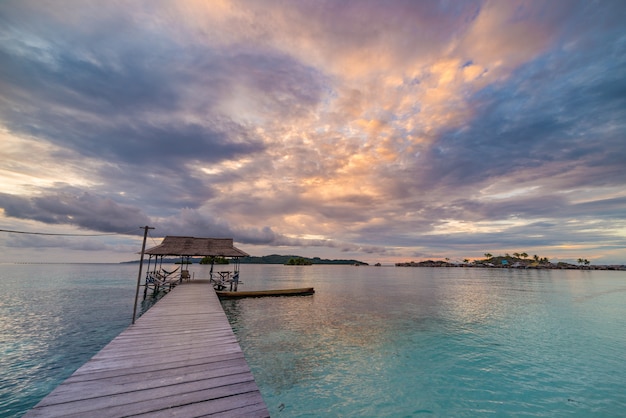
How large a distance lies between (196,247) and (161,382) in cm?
2900

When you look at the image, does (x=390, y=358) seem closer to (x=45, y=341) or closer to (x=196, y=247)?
(x=45, y=341)

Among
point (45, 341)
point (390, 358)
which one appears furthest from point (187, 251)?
point (390, 358)

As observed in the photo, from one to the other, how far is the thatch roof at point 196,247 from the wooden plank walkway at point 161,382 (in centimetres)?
2288

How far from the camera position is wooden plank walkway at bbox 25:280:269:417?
4555mm

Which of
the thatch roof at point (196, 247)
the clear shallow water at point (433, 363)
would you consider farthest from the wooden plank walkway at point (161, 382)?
the thatch roof at point (196, 247)

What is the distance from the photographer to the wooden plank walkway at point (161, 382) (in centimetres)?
455

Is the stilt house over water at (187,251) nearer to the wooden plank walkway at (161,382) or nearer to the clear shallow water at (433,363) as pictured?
the clear shallow water at (433,363)

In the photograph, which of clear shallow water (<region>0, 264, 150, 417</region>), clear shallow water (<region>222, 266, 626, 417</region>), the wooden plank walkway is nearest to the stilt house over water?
clear shallow water (<region>0, 264, 150, 417</region>)

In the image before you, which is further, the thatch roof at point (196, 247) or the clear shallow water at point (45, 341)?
the thatch roof at point (196, 247)

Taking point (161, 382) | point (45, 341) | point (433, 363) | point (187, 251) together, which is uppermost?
point (187, 251)

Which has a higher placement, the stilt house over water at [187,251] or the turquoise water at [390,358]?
the stilt house over water at [187,251]

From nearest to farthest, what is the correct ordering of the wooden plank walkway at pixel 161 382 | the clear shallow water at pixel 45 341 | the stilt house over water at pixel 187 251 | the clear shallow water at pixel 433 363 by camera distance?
1. the wooden plank walkway at pixel 161 382
2. the clear shallow water at pixel 433 363
3. the clear shallow water at pixel 45 341
4. the stilt house over water at pixel 187 251

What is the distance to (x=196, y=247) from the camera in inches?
1267

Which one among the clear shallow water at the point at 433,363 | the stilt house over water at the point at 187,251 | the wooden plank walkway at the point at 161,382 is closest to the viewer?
the wooden plank walkway at the point at 161,382
